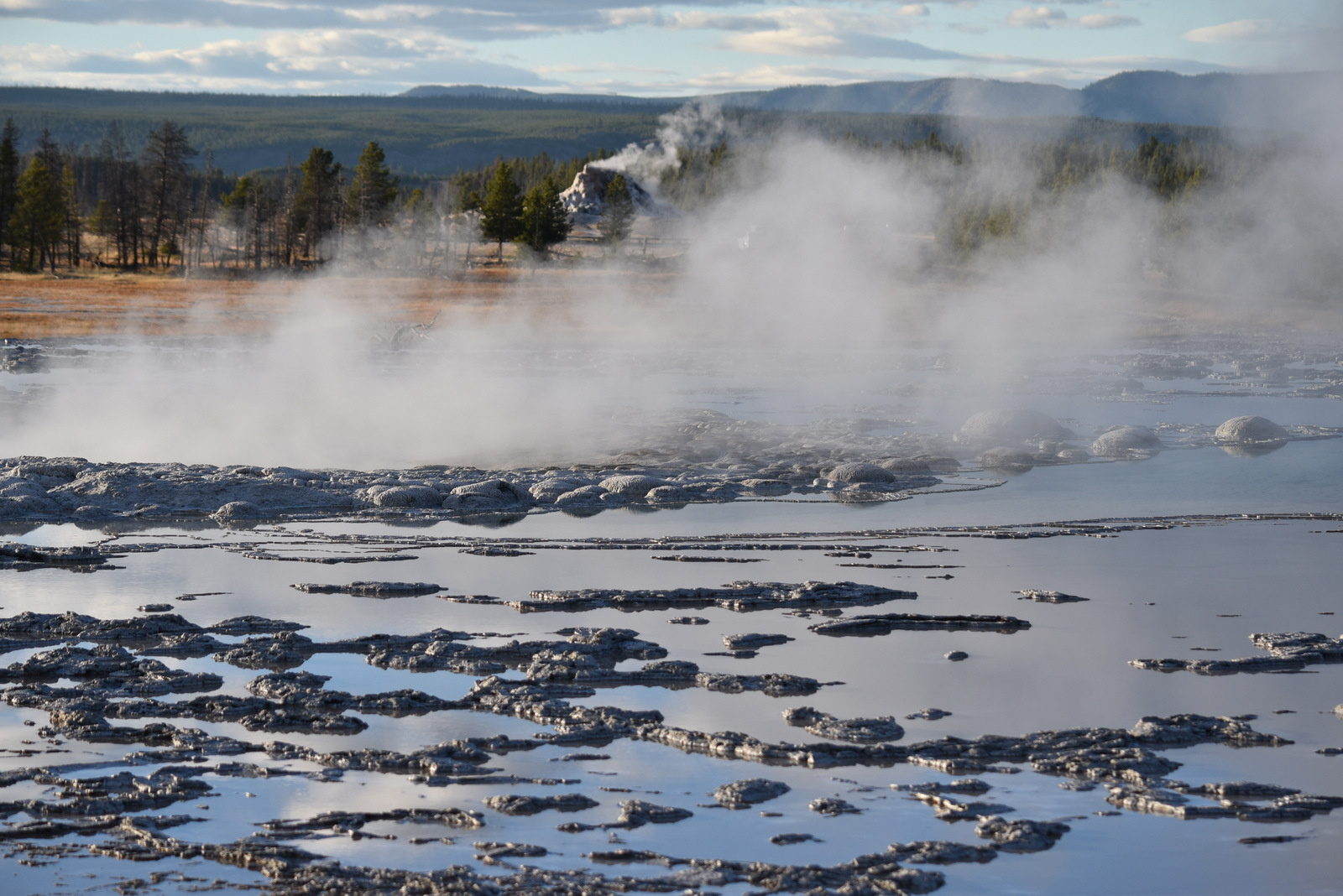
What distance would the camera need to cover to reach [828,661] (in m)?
7.26

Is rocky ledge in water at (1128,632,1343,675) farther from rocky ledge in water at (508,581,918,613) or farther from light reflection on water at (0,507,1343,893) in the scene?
rocky ledge in water at (508,581,918,613)

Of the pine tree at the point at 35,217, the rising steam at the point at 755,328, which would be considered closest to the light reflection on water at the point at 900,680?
the rising steam at the point at 755,328

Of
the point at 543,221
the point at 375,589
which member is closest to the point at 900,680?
the point at 375,589

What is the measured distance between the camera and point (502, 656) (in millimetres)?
7285

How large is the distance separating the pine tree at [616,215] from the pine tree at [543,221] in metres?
2.27

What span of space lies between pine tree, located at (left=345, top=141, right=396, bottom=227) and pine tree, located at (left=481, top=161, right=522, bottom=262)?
19.7ft

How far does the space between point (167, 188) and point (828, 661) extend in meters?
65.6

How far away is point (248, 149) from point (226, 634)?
634 ft

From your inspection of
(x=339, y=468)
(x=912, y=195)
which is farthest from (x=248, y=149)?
(x=339, y=468)

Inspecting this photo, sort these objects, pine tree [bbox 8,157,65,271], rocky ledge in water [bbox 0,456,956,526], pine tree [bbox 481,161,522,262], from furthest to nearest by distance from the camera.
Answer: pine tree [bbox 481,161,522,262] < pine tree [bbox 8,157,65,271] < rocky ledge in water [bbox 0,456,956,526]

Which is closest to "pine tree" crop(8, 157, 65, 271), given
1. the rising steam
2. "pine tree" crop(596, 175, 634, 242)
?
the rising steam

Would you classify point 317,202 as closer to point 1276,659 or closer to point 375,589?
point 375,589

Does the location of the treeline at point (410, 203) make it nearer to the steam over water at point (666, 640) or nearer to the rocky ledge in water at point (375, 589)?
the steam over water at point (666, 640)

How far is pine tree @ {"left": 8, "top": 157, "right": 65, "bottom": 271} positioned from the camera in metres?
56.4
